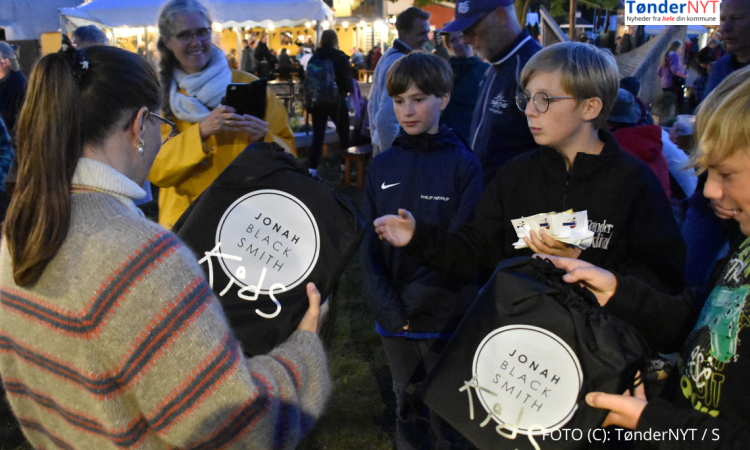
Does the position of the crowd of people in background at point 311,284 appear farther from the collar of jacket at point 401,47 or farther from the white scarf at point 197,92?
the collar of jacket at point 401,47

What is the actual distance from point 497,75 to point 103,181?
2481mm

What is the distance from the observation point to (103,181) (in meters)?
1.23

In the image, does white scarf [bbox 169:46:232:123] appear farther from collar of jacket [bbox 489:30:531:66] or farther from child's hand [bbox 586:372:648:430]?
child's hand [bbox 586:372:648:430]

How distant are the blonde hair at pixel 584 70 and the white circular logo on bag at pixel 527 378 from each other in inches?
39.8

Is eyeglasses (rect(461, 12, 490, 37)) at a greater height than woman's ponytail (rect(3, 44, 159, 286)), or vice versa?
eyeglasses (rect(461, 12, 490, 37))

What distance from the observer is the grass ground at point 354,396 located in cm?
307

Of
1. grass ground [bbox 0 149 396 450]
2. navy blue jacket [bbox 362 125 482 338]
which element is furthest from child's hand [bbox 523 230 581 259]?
grass ground [bbox 0 149 396 450]

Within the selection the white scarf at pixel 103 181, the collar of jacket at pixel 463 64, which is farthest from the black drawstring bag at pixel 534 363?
the collar of jacket at pixel 463 64

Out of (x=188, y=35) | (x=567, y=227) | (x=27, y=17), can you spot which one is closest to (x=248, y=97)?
(x=188, y=35)

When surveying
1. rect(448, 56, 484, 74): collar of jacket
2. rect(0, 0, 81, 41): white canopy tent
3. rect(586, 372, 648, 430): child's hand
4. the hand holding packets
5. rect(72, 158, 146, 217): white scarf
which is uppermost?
rect(0, 0, 81, 41): white canopy tent

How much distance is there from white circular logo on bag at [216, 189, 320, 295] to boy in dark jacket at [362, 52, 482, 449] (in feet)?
3.18

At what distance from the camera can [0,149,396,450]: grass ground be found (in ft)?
10.1

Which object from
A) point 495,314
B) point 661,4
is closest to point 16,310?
point 495,314

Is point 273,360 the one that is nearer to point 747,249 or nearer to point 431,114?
point 747,249
